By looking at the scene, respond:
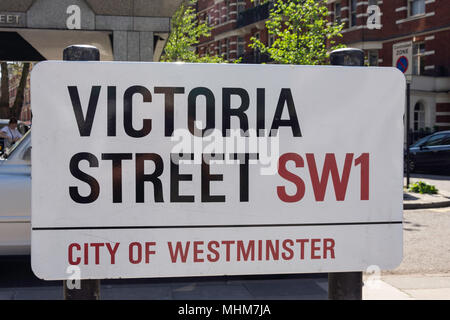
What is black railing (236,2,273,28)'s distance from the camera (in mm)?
37719

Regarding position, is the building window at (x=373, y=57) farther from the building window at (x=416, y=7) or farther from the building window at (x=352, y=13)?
the building window at (x=416, y=7)

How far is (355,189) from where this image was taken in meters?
1.62

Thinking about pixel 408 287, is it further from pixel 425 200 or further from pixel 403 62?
pixel 403 62

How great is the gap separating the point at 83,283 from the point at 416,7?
31929 millimetres

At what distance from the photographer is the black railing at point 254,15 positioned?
37.7 metres

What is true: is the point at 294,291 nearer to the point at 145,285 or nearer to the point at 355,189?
the point at 145,285

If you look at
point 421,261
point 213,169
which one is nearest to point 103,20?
point 421,261

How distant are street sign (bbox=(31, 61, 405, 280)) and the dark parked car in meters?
18.4

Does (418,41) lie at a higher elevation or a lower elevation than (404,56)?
higher

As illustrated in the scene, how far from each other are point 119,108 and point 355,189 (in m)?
0.74

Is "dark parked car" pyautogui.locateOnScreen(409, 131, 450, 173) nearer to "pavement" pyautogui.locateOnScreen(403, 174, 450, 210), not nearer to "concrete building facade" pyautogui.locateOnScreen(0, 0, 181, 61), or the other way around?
"pavement" pyautogui.locateOnScreen(403, 174, 450, 210)

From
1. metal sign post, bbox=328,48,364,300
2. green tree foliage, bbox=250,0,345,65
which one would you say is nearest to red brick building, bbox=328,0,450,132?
green tree foliage, bbox=250,0,345,65

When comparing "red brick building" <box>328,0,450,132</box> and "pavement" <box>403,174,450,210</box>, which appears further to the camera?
"red brick building" <box>328,0,450,132</box>

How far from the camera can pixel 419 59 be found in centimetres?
3036
